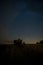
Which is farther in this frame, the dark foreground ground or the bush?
the bush

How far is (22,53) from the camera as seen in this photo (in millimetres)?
2221

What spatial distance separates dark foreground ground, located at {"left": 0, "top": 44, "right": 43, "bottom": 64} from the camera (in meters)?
2.07

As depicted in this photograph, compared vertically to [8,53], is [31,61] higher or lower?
lower

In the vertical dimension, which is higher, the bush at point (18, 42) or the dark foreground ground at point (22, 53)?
the bush at point (18, 42)

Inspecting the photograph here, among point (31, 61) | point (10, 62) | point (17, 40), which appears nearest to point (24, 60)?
point (31, 61)

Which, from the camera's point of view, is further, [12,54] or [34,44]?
[34,44]

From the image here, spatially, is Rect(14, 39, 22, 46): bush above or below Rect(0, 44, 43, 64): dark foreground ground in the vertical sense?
above

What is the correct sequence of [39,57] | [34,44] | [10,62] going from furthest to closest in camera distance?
[34,44], [39,57], [10,62]

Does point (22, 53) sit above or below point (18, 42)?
below

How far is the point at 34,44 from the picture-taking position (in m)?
2.33

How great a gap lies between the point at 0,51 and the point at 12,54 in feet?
0.79

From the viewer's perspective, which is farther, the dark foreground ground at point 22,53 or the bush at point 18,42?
the bush at point 18,42

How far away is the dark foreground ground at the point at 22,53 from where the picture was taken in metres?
2.07

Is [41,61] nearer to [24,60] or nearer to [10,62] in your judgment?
[24,60]
